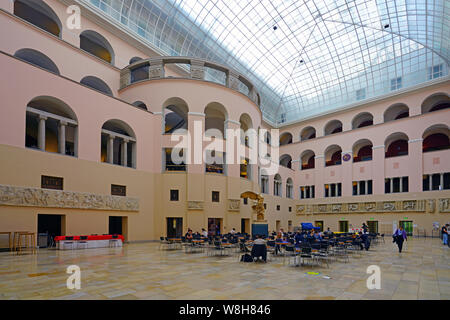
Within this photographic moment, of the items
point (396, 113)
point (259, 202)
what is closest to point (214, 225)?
point (259, 202)

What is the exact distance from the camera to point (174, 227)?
22938mm

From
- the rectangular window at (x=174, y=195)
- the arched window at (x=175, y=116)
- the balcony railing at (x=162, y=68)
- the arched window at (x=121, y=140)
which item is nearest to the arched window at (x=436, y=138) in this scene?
the balcony railing at (x=162, y=68)

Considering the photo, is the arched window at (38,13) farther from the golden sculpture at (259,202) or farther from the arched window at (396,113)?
the arched window at (396,113)

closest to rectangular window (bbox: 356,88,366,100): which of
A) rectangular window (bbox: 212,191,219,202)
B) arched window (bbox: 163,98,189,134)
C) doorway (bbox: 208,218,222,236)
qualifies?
arched window (bbox: 163,98,189,134)

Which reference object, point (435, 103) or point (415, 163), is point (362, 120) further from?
point (415, 163)

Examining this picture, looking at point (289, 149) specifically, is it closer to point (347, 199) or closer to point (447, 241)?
Result: point (347, 199)

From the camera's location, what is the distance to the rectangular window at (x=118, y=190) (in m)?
19.4

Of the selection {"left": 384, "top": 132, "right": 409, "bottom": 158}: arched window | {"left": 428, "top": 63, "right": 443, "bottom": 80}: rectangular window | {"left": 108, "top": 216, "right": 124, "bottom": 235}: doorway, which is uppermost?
{"left": 428, "top": 63, "right": 443, "bottom": 80}: rectangular window

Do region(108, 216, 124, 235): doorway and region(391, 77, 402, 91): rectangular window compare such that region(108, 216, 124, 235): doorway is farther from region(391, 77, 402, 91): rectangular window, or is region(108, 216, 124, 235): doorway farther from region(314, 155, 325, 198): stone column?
region(391, 77, 402, 91): rectangular window

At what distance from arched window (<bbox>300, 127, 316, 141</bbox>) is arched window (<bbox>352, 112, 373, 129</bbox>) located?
615 cm

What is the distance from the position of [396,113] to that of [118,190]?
31713 millimetres

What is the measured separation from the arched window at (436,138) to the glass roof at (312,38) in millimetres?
5390

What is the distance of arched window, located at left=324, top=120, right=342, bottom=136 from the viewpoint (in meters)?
38.7

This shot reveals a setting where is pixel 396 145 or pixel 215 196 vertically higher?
pixel 396 145
